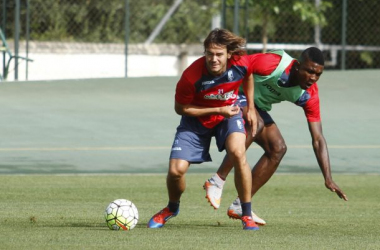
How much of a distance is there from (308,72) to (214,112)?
3.42ft

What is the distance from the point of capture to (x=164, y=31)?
32.2m

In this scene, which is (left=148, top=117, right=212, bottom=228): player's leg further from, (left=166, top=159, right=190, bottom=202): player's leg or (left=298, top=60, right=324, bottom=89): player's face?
(left=298, top=60, right=324, bottom=89): player's face

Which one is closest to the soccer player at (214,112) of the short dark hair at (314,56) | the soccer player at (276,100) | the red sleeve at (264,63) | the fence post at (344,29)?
the red sleeve at (264,63)

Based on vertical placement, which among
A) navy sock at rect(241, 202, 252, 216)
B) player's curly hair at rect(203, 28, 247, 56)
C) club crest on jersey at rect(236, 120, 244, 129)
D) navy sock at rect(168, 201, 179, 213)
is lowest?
navy sock at rect(168, 201, 179, 213)

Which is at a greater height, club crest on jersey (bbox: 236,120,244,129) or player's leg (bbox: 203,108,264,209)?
club crest on jersey (bbox: 236,120,244,129)

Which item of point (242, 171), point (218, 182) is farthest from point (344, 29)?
point (242, 171)

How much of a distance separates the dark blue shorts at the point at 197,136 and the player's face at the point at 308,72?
69 centimetres

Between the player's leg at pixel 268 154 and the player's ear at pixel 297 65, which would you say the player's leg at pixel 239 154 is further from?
the player's leg at pixel 268 154

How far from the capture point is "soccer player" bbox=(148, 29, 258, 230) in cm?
925

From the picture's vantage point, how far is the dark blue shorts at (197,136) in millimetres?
9602

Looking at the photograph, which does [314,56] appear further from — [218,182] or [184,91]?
[218,182]

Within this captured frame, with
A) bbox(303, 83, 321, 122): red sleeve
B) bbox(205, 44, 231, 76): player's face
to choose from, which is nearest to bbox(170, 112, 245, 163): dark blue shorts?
bbox(205, 44, 231, 76): player's face

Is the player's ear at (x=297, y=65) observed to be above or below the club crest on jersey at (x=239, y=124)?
above

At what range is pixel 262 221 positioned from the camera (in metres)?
9.90
